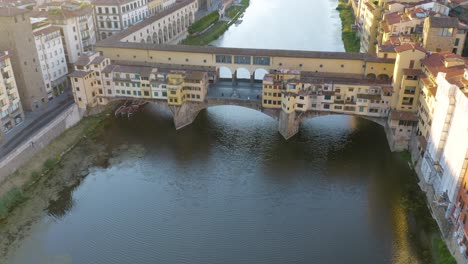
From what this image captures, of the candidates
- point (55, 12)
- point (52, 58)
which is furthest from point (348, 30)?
point (52, 58)

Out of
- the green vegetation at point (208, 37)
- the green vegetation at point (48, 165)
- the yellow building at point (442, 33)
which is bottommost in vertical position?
the green vegetation at point (48, 165)

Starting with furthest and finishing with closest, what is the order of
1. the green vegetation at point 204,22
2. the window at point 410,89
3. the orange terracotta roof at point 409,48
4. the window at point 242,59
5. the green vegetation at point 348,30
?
the green vegetation at point 204,22 < the green vegetation at point 348,30 < the window at point 242,59 < the window at point 410,89 < the orange terracotta roof at point 409,48

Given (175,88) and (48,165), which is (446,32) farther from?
(48,165)

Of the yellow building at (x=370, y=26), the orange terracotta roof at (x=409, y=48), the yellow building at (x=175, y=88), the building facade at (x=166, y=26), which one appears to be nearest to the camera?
the orange terracotta roof at (x=409, y=48)

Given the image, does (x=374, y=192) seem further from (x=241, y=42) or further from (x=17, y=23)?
(x=241, y=42)

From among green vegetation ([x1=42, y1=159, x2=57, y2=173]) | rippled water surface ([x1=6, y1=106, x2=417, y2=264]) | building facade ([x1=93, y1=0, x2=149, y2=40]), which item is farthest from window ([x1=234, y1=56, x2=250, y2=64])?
building facade ([x1=93, y1=0, x2=149, y2=40])

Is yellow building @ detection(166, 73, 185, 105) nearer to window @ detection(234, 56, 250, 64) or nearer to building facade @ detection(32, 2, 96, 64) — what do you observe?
window @ detection(234, 56, 250, 64)

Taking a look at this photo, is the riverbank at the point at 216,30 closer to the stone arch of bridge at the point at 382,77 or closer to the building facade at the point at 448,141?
the stone arch of bridge at the point at 382,77

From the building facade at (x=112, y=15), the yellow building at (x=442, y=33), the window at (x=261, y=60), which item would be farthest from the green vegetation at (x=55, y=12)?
the yellow building at (x=442, y=33)
